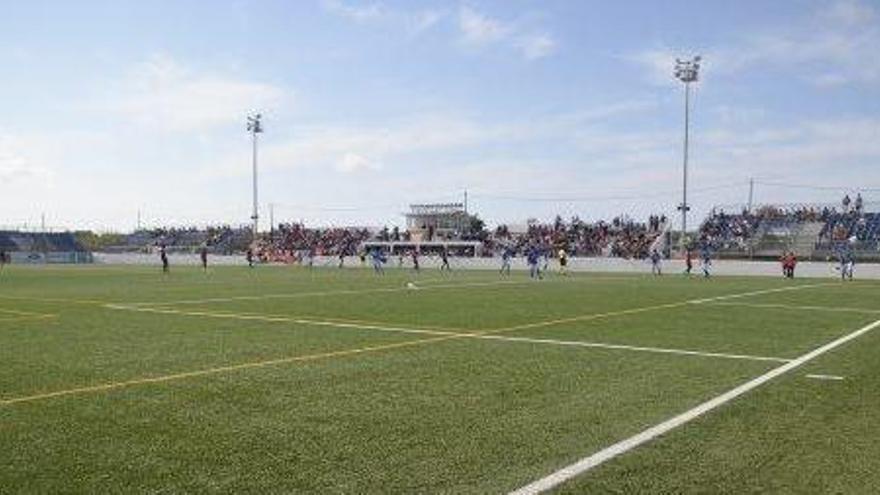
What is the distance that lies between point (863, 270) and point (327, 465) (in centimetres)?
4965

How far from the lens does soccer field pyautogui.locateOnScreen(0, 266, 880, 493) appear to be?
20.2ft

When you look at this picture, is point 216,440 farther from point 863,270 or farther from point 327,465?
point 863,270

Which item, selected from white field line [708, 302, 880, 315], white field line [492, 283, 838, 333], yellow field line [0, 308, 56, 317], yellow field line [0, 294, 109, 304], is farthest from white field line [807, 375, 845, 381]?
yellow field line [0, 294, 109, 304]

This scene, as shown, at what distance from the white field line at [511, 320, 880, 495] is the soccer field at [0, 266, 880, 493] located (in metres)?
0.03

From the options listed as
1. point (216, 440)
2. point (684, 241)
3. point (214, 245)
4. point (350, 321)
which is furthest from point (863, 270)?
point (214, 245)

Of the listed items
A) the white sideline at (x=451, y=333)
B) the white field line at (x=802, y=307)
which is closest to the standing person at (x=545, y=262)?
the white field line at (x=802, y=307)

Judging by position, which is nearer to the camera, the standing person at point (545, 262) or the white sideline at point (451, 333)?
the white sideline at point (451, 333)

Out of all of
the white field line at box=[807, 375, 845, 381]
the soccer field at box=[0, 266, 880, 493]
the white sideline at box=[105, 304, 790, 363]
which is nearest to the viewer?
the soccer field at box=[0, 266, 880, 493]

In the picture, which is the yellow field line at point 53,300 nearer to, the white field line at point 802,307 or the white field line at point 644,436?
the white field line at point 802,307

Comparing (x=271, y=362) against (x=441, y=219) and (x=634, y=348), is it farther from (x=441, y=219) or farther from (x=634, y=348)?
(x=441, y=219)

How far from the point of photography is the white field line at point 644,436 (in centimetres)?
600

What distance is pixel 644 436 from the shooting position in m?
7.43

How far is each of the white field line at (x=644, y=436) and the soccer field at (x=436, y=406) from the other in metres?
0.03

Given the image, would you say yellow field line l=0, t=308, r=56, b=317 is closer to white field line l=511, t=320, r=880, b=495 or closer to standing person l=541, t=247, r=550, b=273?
white field line l=511, t=320, r=880, b=495
